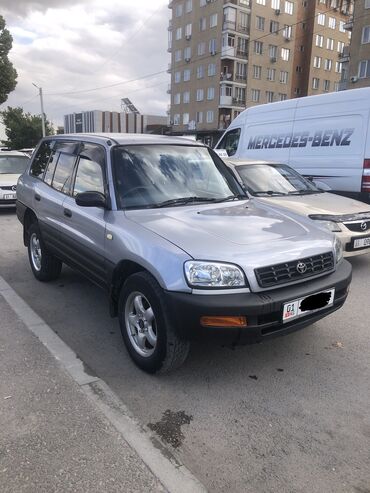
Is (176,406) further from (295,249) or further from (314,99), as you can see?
(314,99)

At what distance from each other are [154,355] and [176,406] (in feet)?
1.35

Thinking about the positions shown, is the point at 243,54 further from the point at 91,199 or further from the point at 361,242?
the point at 91,199

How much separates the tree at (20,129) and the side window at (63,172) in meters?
51.6

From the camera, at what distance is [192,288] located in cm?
290

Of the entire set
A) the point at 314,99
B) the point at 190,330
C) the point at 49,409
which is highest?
the point at 314,99

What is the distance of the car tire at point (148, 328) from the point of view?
3.07 m

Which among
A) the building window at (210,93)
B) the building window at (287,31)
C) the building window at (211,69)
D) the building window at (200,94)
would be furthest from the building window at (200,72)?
the building window at (287,31)

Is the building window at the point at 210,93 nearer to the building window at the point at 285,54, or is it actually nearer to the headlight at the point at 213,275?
the building window at the point at 285,54

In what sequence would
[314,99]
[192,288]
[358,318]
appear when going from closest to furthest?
[192,288] < [358,318] < [314,99]

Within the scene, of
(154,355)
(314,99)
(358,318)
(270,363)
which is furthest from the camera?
(314,99)

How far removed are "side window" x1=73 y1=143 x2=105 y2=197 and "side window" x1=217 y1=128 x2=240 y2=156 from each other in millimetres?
7415

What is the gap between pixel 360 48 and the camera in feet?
116

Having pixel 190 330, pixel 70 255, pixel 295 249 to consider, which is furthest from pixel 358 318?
pixel 70 255

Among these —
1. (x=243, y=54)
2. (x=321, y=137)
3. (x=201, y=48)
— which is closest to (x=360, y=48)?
(x=243, y=54)
